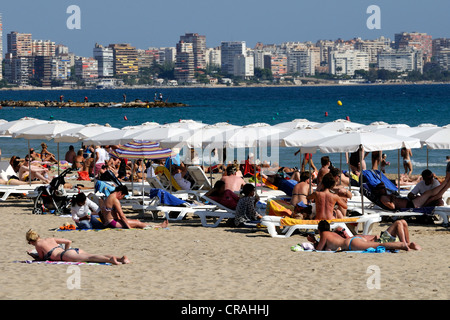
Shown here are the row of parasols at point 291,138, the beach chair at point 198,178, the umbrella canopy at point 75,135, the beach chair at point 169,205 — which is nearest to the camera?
the row of parasols at point 291,138

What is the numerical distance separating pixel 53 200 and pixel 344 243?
6039 mm

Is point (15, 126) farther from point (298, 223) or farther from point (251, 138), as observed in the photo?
point (298, 223)

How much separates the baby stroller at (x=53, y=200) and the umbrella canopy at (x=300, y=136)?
3997 millimetres

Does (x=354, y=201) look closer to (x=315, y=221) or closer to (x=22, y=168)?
(x=315, y=221)

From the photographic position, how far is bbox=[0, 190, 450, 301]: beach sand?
809 cm

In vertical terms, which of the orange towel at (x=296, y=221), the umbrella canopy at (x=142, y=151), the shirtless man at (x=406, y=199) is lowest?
the orange towel at (x=296, y=221)

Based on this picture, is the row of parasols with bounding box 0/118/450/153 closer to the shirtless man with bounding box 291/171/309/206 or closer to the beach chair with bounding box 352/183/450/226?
the shirtless man with bounding box 291/171/309/206

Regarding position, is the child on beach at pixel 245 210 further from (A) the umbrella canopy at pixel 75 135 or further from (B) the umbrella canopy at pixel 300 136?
(A) the umbrella canopy at pixel 75 135

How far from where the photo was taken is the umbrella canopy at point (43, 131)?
53.3ft

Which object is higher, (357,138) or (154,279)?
(357,138)

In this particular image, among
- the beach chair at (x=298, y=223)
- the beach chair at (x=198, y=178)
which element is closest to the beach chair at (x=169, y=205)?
the beach chair at (x=198, y=178)
